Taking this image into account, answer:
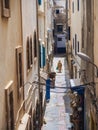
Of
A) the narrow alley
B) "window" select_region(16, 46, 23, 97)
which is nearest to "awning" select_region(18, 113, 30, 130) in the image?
"window" select_region(16, 46, 23, 97)

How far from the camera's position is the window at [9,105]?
8703 millimetres

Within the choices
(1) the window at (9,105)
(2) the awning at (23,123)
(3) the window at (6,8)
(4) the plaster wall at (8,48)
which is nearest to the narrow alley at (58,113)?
(2) the awning at (23,123)

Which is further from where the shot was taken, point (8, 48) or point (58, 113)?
point (58, 113)

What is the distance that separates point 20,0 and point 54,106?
1317 centimetres

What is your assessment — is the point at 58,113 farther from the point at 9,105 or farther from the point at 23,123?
the point at 9,105

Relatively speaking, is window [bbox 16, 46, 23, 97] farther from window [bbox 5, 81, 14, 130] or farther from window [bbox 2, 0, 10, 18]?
window [bbox 2, 0, 10, 18]

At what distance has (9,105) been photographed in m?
9.07

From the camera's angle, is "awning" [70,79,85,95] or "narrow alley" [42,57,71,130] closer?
"awning" [70,79,85,95]

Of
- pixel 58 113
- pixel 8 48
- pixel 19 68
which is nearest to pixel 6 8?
pixel 8 48

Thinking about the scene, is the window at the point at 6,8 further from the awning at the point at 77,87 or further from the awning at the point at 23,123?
the awning at the point at 77,87

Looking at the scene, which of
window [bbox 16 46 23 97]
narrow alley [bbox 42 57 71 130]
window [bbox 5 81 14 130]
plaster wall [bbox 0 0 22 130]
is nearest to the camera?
plaster wall [bbox 0 0 22 130]

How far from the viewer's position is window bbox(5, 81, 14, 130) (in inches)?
343

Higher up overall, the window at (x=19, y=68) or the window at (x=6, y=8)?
the window at (x=6, y=8)

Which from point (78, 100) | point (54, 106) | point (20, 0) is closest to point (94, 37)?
point (20, 0)
